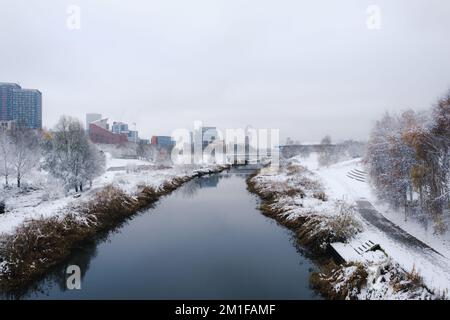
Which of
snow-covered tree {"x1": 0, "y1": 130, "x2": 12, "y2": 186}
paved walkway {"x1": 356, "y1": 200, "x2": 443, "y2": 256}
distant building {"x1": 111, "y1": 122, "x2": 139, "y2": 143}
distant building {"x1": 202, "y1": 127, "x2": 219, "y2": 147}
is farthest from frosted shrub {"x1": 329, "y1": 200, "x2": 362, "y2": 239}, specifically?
distant building {"x1": 111, "y1": 122, "x2": 139, "y2": 143}

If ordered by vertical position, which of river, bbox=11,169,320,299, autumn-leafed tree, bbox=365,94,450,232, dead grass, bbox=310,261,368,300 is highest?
autumn-leafed tree, bbox=365,94,450,232

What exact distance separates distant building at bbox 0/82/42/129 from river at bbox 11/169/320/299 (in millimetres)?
66212

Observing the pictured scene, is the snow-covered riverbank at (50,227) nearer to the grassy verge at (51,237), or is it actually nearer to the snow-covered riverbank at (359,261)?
the grassy verge at (51,237)

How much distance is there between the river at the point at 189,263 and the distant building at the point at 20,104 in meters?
66.2

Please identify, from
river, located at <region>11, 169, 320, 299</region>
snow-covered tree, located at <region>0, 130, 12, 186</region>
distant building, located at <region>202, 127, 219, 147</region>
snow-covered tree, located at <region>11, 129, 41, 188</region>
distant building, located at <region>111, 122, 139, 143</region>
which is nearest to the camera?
river, located at <region>11, 169, 320, 299</region>

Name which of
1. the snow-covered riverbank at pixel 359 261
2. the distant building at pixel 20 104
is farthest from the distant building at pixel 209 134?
the snow-covered riverbank at pixel 359 261

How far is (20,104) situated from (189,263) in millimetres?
77250

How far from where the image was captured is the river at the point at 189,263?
8.12m

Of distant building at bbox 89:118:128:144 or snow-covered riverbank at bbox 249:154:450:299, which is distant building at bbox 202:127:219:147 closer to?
distant building at bbox 89:118:128:144

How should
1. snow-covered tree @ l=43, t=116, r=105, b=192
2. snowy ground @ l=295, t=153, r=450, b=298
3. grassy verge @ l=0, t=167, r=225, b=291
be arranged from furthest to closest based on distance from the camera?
1. snow-covered tree @ l=43, t=116, r=105, b=192
2. grassy verge @ l=0, t=167, r=225, b=291
3. snowy ground @ l=295, t=153, r=450, b=298

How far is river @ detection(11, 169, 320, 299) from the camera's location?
26.6 ft
